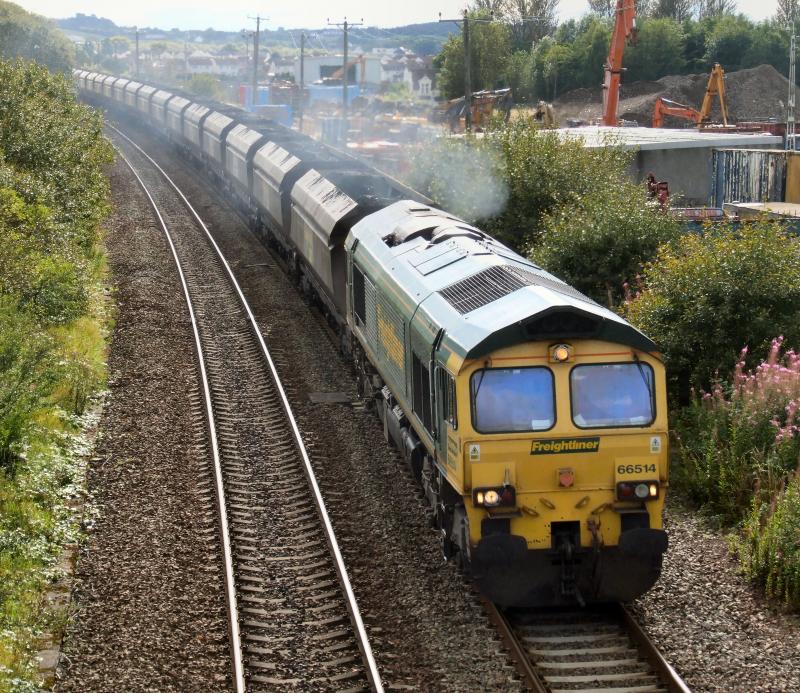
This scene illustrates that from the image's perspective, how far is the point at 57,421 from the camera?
16125 millimetres

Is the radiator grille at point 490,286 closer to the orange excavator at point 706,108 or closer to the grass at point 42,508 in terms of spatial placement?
the grass at point 42,508

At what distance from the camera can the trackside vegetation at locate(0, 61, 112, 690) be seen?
11.6 meters

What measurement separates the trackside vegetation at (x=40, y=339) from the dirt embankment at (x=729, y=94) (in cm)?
5946

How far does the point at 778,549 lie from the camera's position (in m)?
11.1

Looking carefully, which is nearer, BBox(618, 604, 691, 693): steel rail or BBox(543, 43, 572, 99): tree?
BBox(618, 604, 691, 693): steel rail

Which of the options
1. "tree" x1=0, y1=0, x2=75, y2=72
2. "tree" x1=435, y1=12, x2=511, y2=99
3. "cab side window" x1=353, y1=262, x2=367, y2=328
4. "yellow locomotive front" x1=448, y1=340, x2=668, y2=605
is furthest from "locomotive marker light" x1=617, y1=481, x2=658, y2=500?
"tree" x1=435, y1=12, x2=511, y2=99

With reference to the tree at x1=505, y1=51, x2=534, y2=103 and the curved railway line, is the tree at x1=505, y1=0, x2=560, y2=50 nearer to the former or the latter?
the tree at x1=505, y1=51, x2=534, y2=103

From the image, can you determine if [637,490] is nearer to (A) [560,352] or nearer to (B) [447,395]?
(A) [560,352]

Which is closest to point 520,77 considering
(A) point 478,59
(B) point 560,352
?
(A) point 478,59

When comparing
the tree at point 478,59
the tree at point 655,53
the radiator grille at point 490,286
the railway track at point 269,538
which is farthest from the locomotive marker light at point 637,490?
the tree at point 655,53

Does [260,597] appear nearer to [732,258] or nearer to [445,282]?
[445,282]

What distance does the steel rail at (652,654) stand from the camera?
30.4 feet

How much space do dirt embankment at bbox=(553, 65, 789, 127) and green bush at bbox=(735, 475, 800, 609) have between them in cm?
7134

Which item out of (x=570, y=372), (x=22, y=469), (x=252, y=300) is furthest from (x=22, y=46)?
(x=570, y=372)
